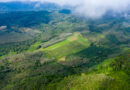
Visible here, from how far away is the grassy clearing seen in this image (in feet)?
344

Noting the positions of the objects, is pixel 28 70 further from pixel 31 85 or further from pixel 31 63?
pixel 31 85

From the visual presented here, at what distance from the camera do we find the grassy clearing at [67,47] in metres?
105

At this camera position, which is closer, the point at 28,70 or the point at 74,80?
the point at 74,80

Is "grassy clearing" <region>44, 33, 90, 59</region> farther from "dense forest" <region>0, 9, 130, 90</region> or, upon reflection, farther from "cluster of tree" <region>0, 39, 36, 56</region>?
"cluster of tree" <region>0, 39, 36, 56</region>

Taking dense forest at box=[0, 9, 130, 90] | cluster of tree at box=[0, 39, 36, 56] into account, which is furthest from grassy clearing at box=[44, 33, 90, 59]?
cluster of tree at box=[0, 39, 36, 56]

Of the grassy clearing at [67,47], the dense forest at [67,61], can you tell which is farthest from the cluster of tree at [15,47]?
the grassy clearing at [67,47]

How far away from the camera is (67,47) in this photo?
4535 inches

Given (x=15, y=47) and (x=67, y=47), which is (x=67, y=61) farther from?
(x=15, y=47)

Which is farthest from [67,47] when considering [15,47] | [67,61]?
[15,47]

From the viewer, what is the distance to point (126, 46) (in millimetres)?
122812

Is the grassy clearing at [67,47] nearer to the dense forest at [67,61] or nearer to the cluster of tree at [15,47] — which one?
the dense forest at [67,61]

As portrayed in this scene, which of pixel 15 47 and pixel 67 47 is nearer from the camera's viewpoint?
pixel 67 47

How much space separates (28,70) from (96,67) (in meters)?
44.1

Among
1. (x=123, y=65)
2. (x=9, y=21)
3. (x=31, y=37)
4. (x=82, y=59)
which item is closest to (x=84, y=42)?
(x=82, y=59)
